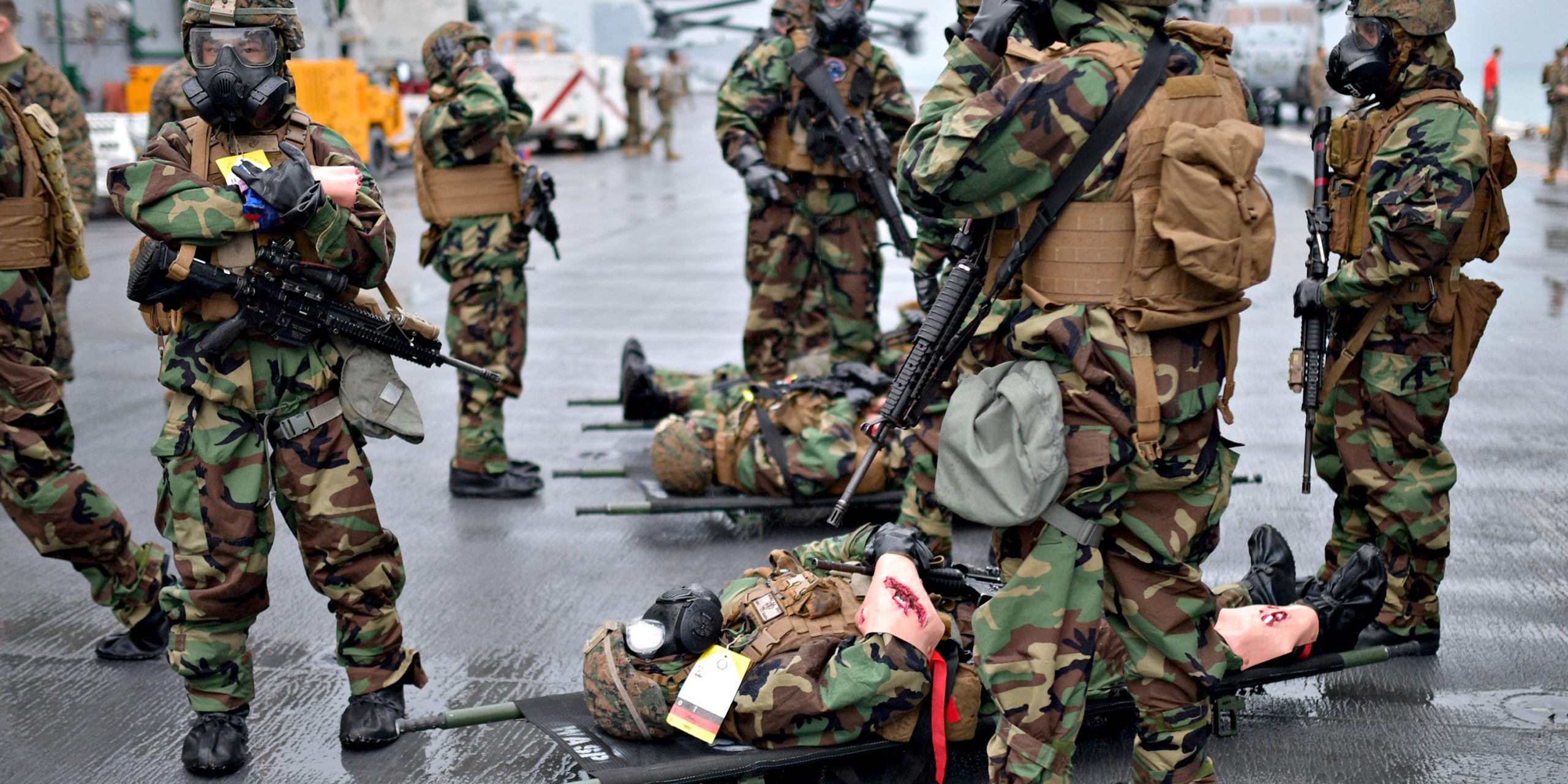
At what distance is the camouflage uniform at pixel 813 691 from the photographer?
3.32 metres

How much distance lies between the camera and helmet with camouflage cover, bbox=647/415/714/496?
5.57 metres

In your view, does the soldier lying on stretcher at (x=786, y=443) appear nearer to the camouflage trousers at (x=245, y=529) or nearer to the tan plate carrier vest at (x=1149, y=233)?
the camouflage trousers at (x=245, y=529)

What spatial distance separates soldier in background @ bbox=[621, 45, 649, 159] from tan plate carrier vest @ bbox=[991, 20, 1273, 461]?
2364 cm

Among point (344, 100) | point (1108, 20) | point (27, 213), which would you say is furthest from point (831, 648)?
point (344, 100)

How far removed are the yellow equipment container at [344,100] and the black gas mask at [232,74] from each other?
15.0 meters

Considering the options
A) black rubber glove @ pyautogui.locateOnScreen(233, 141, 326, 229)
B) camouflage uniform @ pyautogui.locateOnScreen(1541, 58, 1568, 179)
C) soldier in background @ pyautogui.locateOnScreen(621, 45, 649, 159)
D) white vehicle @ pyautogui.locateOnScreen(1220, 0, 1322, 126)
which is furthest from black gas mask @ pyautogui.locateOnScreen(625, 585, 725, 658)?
white vehicle @ pyautogui.locateOnScreen(1220, 0, 1322, 126)

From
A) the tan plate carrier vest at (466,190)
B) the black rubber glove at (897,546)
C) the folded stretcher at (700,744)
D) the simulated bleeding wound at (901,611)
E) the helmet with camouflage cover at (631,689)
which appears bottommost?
the folded stretcher at (700,744)

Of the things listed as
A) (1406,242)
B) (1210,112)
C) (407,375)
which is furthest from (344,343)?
(407,375)

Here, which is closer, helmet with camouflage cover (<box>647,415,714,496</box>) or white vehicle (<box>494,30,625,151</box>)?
helmet with camouflage cover (<box>647,415,714,496</box>)

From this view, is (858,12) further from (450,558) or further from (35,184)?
(35,184)

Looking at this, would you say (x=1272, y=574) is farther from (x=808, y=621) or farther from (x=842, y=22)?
(x=842, y=22)

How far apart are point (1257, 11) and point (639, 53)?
41.5 ft

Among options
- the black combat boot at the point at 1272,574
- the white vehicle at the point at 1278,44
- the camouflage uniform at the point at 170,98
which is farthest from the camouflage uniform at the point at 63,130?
the white vehicle at the point at 1278,44

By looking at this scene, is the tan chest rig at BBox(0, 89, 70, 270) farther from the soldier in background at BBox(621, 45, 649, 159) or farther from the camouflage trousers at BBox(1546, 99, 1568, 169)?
the soldier in background at BBox(621, 45, 649, 159)
